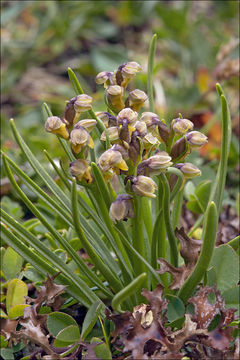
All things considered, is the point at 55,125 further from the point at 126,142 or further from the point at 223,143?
the point at 223,143

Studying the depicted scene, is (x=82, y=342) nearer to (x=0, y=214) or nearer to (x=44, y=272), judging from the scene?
(x=44, y=272)

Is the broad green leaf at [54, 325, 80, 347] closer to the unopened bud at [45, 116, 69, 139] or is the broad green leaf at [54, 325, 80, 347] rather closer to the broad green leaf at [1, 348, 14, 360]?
the broad green leaf at [1, 348, 14, 360]

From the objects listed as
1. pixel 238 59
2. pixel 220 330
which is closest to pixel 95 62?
→ pixel 238 59

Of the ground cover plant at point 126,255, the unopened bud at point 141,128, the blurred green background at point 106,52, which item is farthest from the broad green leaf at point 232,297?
the blurred green background at point 106,52

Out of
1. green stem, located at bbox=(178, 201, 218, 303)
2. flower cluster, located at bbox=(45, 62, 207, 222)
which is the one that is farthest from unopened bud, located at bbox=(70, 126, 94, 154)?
green stem, located at bbox=(178, 201, 218, 303)

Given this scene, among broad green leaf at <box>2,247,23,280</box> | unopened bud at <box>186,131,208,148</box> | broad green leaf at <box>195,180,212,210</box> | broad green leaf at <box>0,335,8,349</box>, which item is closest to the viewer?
unopened bud at <box>186,131,208,148</box>

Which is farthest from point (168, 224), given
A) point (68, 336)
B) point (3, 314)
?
point (3, 314)
